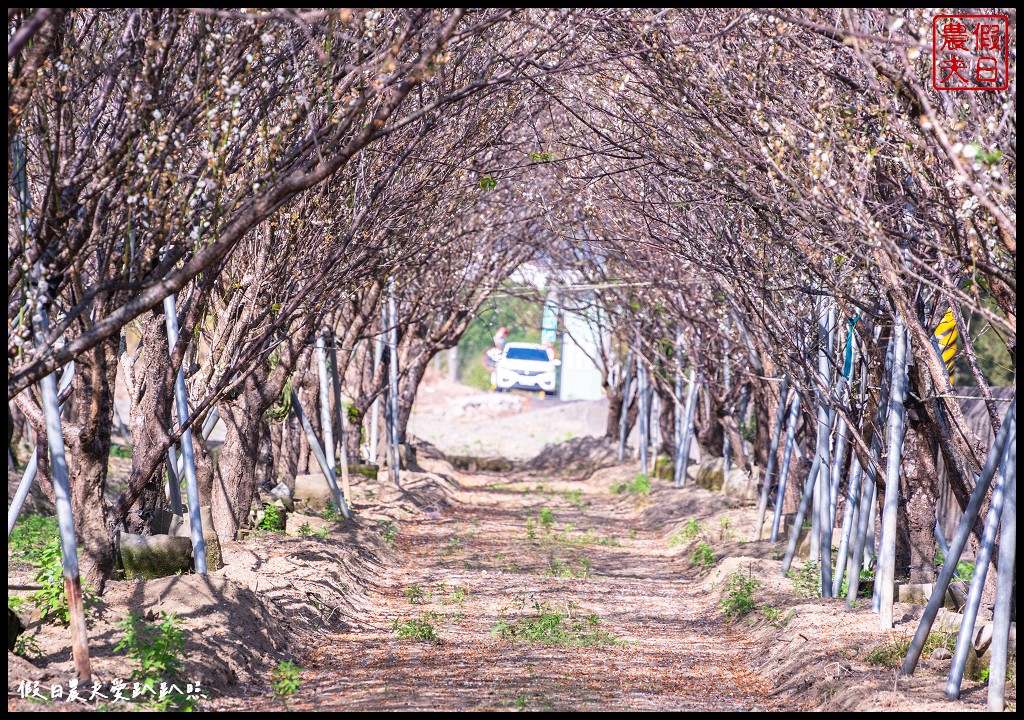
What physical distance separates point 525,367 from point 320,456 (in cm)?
3477

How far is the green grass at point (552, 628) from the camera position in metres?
8.84

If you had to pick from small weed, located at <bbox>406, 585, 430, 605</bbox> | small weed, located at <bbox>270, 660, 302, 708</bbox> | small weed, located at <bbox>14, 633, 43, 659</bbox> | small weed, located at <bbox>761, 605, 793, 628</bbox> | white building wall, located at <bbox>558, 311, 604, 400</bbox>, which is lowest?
small weed, located at <bbox>406, 585, 430, 605</bbox>

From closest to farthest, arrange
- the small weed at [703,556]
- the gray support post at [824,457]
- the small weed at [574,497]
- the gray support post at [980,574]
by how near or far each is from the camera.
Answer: the gray support post at [980,574], the gray support post at [824,457], the small weed at [703,556], the small weed at [574,497]

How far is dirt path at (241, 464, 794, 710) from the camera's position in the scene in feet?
22.9

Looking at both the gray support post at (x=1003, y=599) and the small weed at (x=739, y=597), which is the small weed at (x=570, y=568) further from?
the gray support post at (x=1003, y=599)

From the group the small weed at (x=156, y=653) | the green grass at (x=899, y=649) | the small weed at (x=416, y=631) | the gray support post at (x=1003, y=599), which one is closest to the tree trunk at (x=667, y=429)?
the small weed at (x=416, y=631)

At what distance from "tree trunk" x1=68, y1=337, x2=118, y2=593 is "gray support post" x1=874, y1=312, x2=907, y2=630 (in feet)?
18.8

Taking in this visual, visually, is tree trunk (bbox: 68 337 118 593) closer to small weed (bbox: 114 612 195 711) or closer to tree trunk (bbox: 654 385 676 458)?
small weed (bbox: 114 612 195 711)

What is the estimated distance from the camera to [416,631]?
29.2 ft

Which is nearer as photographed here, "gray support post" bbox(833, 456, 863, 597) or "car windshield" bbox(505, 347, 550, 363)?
"gray support post" bbox(833, 456, 863, 597)

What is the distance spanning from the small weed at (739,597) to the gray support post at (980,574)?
373 cm

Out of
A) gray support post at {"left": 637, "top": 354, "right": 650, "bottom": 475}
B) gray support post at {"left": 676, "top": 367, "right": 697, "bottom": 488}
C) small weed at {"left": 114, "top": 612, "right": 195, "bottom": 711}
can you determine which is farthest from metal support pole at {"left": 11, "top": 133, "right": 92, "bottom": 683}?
gray support post at {"left": 637, "top": 354, "right": 650, "bottom": 475}

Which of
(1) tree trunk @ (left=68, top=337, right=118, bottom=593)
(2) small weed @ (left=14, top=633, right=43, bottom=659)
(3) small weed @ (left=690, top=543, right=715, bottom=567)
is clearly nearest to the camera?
(2) small weed @ (left=14, top=633, right=43, bottom=659)

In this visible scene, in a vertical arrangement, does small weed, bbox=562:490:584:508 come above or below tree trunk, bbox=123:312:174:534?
below
